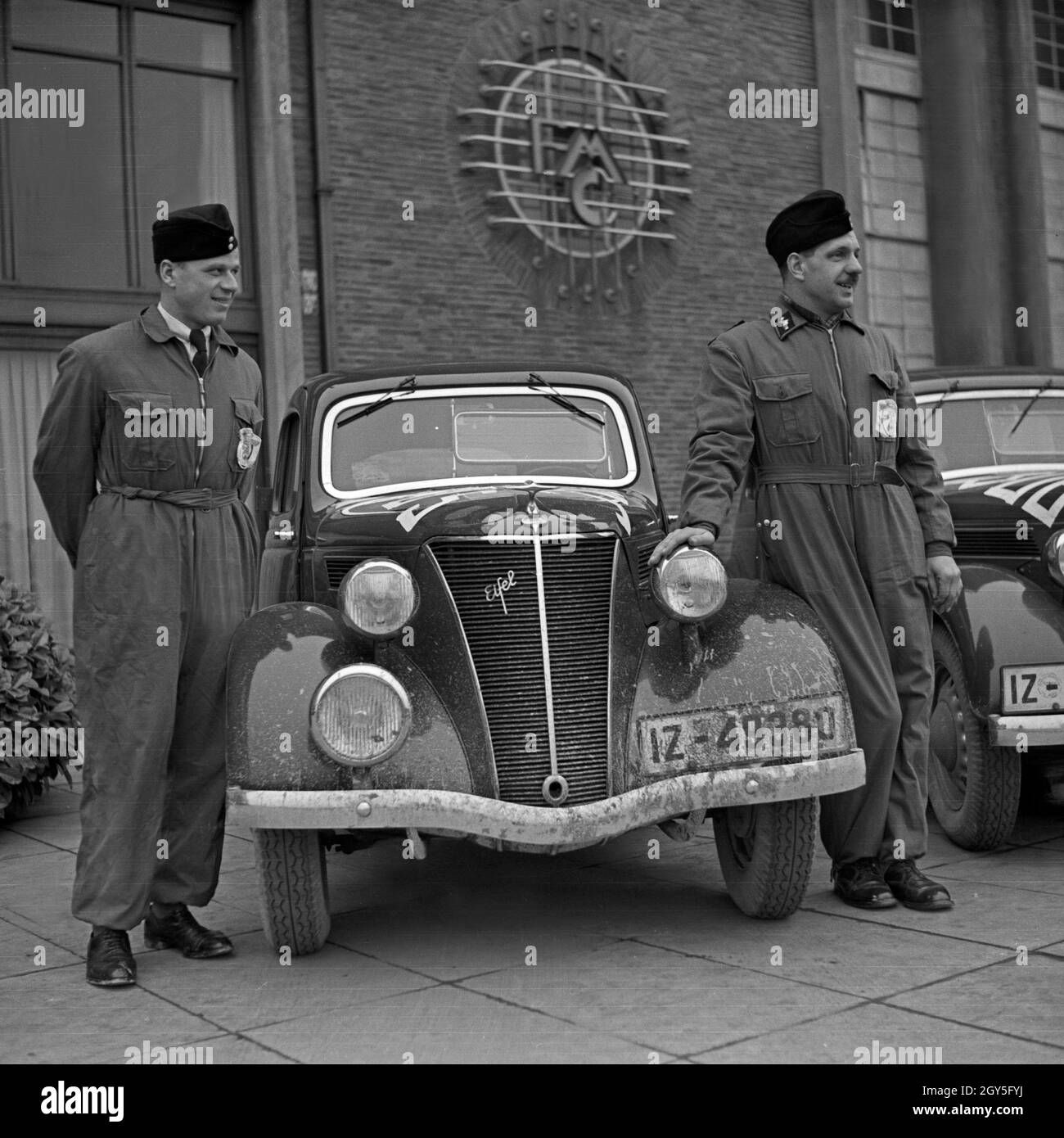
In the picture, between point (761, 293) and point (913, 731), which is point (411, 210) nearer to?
point (761, 293)

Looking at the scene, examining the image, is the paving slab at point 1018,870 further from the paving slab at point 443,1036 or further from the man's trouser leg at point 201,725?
the man's trouser leg at point 201,725

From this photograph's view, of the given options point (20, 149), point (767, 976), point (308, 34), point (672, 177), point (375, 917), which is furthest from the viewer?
point (672, 177)

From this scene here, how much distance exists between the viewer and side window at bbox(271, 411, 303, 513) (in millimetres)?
4875

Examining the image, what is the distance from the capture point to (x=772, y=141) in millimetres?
12852

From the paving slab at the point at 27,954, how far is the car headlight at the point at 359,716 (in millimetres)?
1103

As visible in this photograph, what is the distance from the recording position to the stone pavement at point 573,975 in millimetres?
3029

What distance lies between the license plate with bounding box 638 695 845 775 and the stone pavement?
0.52 m

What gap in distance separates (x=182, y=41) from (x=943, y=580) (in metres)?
7.47

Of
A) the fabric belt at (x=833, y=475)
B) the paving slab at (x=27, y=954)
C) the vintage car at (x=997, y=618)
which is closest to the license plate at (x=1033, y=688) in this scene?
the vintage car at (x=997, y=618)

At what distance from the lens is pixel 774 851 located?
3.82 m

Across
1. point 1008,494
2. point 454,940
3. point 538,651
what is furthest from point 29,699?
point 1008,494

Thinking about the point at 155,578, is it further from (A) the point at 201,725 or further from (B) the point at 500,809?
(B) the point at 500,809

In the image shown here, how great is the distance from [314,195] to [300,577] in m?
6.27
